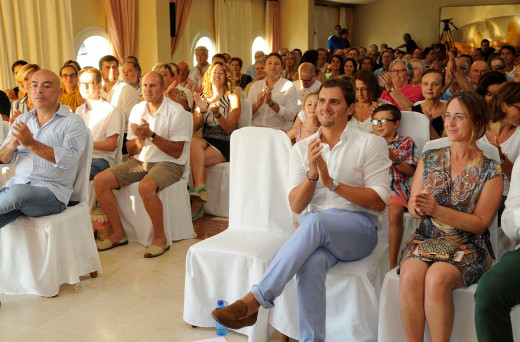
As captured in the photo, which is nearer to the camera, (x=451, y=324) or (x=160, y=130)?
(x=451, y=324)

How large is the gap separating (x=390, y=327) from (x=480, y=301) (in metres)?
0.42

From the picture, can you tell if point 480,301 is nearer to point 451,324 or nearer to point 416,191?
point 451,324

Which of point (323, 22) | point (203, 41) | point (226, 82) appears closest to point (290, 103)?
point (226, 82)

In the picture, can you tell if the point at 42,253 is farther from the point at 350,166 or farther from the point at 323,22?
the point at 323,22

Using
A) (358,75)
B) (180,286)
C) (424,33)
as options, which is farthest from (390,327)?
(424,33)

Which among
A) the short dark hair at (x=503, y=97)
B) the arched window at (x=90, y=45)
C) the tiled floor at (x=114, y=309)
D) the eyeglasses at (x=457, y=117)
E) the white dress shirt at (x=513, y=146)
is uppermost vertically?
the arched window at (x=90, y=45)

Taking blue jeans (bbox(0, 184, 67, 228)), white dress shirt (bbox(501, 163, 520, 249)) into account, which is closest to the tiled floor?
blue jeans (bbox(0, 184, 67, 228))

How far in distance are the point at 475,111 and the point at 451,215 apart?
47 cm

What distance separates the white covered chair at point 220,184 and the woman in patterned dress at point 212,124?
8 centimetres

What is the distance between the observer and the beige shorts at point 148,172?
411 centimetres

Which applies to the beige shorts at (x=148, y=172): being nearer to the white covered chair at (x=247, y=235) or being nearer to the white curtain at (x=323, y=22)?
the white covered chair at (x=247, y=235)

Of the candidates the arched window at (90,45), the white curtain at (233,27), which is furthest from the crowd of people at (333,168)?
the white curtain at (233,27)

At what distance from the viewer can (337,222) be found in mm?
2516

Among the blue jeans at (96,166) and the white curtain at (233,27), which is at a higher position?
the white curtain at (233,27)
